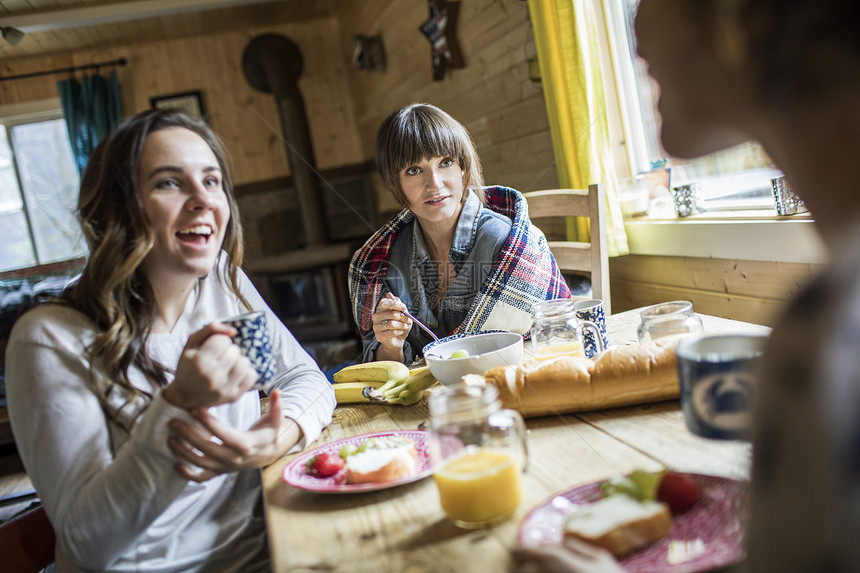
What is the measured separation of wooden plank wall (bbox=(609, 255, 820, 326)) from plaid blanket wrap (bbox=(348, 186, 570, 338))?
1.63ft

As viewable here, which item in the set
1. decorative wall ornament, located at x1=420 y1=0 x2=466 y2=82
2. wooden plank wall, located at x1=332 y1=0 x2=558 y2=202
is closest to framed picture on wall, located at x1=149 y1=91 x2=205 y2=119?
wooden plank wall, located at x1=332 y1=0 x2=558 y2=202

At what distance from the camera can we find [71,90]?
15.7 ft

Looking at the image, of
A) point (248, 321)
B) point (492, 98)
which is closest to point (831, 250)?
point (248, 321)

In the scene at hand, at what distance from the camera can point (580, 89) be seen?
2.13 m

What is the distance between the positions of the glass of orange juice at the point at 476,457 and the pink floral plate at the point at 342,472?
0.32 feet

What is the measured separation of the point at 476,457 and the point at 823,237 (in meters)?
0.35

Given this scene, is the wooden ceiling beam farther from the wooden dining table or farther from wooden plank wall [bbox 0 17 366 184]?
the wooden dining table

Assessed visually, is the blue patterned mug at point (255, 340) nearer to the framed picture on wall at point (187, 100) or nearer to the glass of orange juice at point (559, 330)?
the glass of orange juice at point (559, 330)

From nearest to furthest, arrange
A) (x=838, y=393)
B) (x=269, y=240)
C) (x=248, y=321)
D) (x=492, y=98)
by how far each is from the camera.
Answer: (x=838, y=393)
(x=248, y=321)
(x=492, y=98)
(x=269, y=240)

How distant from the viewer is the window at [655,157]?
1.84 metres

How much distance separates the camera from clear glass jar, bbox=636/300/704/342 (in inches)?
36.4

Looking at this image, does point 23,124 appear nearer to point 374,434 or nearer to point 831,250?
point 374,434

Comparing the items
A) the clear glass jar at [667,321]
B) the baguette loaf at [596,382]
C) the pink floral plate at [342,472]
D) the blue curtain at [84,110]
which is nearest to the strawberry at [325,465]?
the pink floral plate at [342,472]

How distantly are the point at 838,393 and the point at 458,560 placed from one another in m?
0.34
